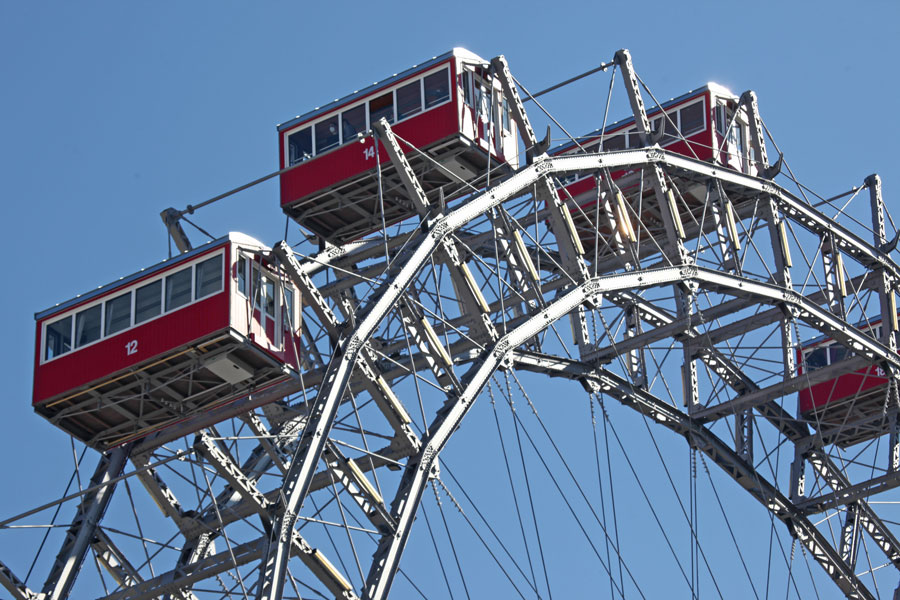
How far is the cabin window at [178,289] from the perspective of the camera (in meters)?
43.8

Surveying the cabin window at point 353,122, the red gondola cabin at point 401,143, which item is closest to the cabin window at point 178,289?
the red gondola cabin at point 401,143

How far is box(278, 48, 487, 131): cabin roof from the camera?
4791cm

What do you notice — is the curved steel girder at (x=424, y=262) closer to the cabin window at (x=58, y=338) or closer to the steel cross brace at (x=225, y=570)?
the steel cross brace at (x=225, y=570)

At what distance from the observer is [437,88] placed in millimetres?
47812

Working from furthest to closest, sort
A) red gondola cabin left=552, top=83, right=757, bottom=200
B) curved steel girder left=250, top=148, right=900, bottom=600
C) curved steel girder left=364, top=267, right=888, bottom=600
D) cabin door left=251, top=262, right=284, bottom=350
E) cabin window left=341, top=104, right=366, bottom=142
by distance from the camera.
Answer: red gondola cabin left=552, top=83, right=757, bottom=200 < cabin window left=341, top=104, right=366, bottom=142 < cabin door left=251, top=262, right=284, bottom=350 < curved steel girder left=364, top=267, right=888, bottom=600 < curved steel girder left=250, top=148, right=900, bottom=600

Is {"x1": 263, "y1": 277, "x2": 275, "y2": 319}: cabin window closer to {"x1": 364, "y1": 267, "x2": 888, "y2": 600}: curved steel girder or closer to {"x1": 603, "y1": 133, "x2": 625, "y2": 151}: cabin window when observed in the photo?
{"x1": 364, "y1": 267, "x2": 888, "y2": 600}: curved steel girder

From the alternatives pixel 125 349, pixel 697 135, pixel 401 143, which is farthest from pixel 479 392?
pixel 697 135

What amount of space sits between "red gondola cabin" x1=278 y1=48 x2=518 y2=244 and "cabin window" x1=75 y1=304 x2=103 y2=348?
254 inches

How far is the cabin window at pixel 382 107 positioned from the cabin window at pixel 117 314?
7.90m

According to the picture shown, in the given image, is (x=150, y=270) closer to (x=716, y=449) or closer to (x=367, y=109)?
(x=367, y=109)

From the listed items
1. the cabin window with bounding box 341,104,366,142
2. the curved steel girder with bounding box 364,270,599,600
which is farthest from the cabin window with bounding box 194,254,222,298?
the cabin window with bounding box 341,104,366,142

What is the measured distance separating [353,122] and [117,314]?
8239 millimetres

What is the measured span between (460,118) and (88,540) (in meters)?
13.4

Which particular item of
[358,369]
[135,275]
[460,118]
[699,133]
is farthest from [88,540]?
[699,133]
